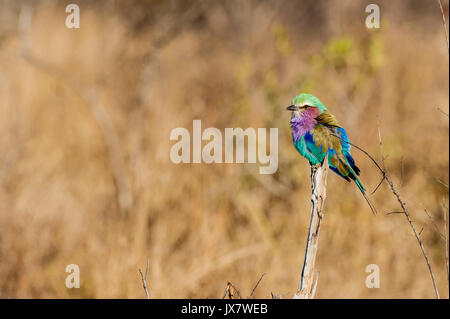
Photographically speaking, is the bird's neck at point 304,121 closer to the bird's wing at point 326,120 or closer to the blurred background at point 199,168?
the bird's wing at point 326,120

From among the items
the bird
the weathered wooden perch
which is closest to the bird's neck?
the bird

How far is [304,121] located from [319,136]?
0.48 feet

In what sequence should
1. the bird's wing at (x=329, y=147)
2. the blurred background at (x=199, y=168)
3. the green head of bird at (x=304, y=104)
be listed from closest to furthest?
the bird's wing at (x=329, y=147), the green head of bird at (x=304, y=104), the blurred background at (x=199, y=168)

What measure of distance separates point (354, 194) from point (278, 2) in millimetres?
3499

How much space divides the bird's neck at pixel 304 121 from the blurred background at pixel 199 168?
1416 millimetres

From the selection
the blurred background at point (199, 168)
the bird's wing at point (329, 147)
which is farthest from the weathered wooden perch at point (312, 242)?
the blurred background at point (199, 168)

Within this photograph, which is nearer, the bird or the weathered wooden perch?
the weathered wooden perch

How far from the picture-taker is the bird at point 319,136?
273 centimetres

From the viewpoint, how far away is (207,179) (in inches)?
194

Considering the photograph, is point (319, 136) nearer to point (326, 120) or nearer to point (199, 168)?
point (326, 120)

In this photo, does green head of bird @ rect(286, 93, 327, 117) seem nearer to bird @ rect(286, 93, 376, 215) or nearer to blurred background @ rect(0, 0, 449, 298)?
bird @ rect(286, 93, 376, 215)

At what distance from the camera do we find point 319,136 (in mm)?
2750

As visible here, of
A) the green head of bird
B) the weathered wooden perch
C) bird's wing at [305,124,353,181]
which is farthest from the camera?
the green head of bird

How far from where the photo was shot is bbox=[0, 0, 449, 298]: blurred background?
416 centimetres
